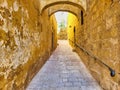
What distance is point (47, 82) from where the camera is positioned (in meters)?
3.85

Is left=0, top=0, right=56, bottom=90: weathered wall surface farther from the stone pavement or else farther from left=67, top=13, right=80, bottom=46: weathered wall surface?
left=67, top=13, right=80, bottom=46: weathered wall surface

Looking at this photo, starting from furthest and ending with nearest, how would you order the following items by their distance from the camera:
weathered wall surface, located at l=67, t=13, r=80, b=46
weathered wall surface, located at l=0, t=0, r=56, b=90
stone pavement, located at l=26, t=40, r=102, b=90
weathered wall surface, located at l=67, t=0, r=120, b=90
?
weathered wall surface, located at l=67, t=13, r=80, b=46 → stone pavement, located at l=26, t=40, r=102, b=90 → weathered wall surface, located at l=67, t=0, r=120, b=90 → weathered wall surface, located at l=0, t=0, r=56, b=90

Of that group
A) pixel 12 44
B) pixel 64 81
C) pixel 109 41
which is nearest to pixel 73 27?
pixel 64 81

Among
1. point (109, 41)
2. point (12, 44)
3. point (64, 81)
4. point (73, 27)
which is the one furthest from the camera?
point (73, 27)

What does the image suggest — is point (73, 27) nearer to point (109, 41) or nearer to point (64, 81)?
point (64, 81)

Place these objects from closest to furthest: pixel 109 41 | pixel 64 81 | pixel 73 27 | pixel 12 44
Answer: pixel 12 44 → pixel 109 41 → pixel 64 81 → pixel 73 27

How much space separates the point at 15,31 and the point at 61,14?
1880 centimetres

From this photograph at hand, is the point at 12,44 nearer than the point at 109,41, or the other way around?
the point at 12,44

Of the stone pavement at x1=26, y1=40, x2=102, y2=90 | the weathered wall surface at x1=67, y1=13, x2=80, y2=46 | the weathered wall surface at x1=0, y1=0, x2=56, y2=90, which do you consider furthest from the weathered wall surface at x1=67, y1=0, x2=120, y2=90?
the weathered wall surface at x1=67, y1=13, x2=80, y2=46

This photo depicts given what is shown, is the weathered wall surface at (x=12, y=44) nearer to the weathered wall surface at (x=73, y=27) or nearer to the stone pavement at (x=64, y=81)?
the stone pavement at (x=64, y=81)

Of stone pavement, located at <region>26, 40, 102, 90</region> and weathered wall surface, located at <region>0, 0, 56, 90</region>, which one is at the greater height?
weathered wall surface, located at <region>0, 0, 56, 90</region>

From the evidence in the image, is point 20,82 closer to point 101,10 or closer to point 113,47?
point 113,47

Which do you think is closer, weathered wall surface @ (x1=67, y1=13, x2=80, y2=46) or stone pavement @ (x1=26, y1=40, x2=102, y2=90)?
stone pavement @ (x1=26, y1=40, x2=102, y2=90)

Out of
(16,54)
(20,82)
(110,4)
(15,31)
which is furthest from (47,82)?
(110,4)
